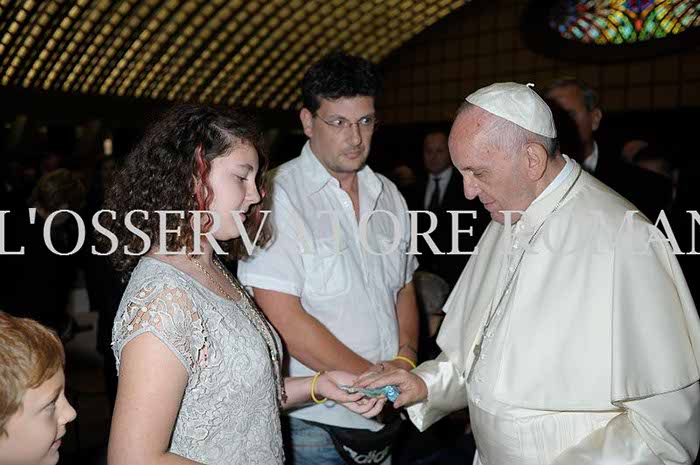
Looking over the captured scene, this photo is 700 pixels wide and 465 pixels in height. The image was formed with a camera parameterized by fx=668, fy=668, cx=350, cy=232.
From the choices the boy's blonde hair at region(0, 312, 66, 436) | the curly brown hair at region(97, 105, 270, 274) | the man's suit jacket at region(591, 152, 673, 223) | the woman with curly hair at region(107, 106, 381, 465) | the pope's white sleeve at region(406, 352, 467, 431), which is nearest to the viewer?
the boy's blonde hair at region(0, 312, 66, 436)

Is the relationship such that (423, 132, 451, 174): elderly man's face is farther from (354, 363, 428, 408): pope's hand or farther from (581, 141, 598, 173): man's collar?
(354, 363, 428, 408): pope's hand

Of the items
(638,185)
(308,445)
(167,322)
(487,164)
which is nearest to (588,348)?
(487,164)

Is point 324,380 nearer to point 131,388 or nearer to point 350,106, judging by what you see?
point 131,388

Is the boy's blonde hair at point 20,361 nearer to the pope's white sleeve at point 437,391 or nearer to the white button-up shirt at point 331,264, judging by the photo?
the white button-up shirt at point 331,264

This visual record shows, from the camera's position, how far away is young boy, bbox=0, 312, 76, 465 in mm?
1400

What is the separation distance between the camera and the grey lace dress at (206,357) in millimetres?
1589

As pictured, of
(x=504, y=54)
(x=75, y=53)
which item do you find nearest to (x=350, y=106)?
(x=504, y=54)

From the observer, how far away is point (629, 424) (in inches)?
73.6

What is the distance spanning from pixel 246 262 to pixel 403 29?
2687cm

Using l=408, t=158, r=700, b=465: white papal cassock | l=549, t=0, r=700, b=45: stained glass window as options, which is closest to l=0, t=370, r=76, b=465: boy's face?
l=408, t=158, r=700, b=465: white papal cassock

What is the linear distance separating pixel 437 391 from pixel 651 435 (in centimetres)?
81

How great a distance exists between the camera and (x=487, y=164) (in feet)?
6.86

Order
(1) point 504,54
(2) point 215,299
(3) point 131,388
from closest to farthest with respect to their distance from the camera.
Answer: (3) point 131,388
(2) point 215,299
(1) point 504,54

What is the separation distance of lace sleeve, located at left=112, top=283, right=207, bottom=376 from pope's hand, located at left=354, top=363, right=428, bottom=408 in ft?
2.45
